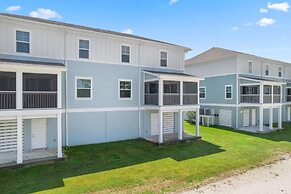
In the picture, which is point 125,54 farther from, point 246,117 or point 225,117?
point 246,117

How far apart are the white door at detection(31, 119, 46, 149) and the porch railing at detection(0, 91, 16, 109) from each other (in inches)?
94.9

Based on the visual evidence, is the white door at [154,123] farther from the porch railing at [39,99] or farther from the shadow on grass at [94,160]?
the porch railing at [39,99]

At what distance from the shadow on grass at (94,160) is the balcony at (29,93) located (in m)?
3.48

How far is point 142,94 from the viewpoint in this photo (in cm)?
1827

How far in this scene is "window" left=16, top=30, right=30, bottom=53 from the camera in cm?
1327

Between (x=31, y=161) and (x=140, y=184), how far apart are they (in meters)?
6.48

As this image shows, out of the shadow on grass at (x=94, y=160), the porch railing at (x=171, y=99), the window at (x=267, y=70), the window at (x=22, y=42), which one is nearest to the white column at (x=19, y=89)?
the window at (x=22, y=42)

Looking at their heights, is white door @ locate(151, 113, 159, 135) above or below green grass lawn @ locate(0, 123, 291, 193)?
above

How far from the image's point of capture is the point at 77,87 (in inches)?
603

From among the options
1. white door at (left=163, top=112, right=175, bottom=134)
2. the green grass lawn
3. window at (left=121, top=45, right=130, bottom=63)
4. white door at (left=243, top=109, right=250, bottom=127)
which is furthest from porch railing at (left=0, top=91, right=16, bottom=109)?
white door at (left=243, top=109, right=250, bottom=127)

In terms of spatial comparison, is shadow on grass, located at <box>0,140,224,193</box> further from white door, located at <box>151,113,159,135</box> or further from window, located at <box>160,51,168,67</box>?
window, located at <box>160,51,168,67</box>

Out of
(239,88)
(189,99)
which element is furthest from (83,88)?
(239,88)

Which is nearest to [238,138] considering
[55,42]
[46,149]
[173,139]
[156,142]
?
[173,139]

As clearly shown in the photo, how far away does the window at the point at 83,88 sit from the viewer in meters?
15.4
